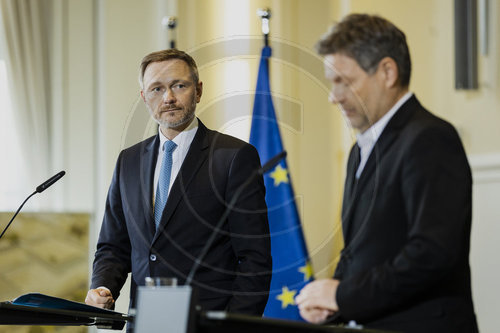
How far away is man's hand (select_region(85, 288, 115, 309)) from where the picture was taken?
261 cm

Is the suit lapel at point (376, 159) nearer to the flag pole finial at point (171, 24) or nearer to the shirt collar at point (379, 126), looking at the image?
the shirt collar at point (379, 126)

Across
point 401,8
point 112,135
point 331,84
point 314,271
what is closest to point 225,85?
point 331,84

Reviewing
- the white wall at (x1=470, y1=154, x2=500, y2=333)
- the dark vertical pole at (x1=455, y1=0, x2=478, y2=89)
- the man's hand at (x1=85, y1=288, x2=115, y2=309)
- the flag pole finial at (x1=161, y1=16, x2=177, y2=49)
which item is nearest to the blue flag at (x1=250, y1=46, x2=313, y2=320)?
the man's hand at (x1=85, y1=288, x2=115, y2=309)

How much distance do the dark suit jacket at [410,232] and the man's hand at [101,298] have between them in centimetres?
100

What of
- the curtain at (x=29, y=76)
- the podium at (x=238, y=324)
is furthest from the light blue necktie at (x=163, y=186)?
the curtain at (x=29, y=76)

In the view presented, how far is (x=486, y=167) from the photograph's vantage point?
12.4 feet

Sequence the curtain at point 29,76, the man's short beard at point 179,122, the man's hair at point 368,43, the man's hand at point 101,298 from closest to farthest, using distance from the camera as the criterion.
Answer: the man's hair at point 368,43, the man's short beard at point 179,122, the man's hand at point 101,298, the curtain at point 29,76

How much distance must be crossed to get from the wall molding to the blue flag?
169cm

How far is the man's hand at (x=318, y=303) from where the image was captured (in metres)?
1.82

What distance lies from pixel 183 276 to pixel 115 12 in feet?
11.3

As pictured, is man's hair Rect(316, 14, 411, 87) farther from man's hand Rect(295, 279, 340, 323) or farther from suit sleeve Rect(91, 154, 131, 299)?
suit sleeve Rect(91, 154, 131, 299)

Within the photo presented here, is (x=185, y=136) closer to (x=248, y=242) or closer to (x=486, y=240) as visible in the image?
(x=248, y=242)

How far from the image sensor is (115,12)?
558 cm

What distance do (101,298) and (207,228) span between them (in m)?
0.42
